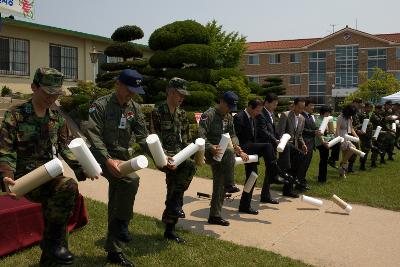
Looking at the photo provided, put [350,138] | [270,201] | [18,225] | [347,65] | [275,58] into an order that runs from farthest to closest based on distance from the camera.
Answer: [275,58], [347,65], [350,138], [270,201], [18,225]

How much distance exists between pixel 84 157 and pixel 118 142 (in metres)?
0.72

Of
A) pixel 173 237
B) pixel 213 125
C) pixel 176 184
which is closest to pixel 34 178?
pixel 176 184

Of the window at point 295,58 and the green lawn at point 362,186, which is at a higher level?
the window at point 295,58

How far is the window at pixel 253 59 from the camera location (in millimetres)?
53406

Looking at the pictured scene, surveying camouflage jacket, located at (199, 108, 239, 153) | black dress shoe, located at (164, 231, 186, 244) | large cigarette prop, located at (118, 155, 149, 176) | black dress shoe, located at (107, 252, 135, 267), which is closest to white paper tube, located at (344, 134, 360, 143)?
camouflage jacket, located at (199, 108, 239, 153)

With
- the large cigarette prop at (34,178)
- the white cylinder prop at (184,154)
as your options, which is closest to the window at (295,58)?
the white cylinder prop at (184,154)

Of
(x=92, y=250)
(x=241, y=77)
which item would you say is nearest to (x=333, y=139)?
(x=92, y=250)

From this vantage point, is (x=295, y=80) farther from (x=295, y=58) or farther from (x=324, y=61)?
(x=324, y=61)

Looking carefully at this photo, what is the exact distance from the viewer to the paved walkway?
5070 millimetres

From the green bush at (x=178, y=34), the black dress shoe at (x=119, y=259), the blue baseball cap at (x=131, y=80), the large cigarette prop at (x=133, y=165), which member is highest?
the green bush at (x=178, y=34)

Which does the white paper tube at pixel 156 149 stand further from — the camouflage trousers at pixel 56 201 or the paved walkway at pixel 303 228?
the paved walkway at pixel 303 228

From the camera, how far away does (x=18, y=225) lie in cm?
453

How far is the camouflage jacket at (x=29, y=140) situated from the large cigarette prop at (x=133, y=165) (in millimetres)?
351

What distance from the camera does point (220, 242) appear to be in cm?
524
